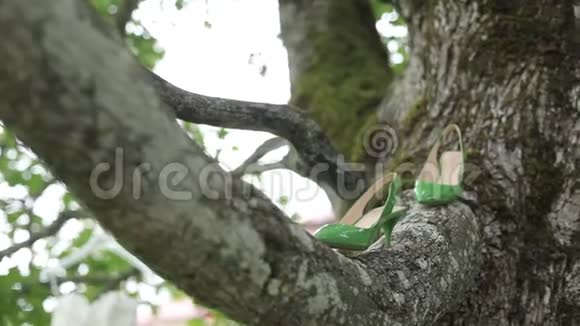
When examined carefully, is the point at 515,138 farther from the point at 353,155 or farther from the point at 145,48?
the point at 145,48

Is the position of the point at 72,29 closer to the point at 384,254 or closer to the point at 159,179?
the point at 159,179

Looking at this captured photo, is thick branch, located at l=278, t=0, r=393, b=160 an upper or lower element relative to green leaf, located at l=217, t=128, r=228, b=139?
upper

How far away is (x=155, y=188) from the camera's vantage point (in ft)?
1.94

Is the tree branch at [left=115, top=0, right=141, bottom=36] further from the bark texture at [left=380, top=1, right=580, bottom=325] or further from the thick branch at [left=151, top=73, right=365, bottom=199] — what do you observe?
the bark texture at [left=380, top=1, right=580, bottom=325]

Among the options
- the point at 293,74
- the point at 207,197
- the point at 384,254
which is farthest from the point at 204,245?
the point at 293,74

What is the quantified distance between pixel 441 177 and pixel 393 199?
0.59 ft

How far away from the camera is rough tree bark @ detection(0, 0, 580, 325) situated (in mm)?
530

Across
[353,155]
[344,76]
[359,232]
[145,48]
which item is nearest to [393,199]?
[359,232]

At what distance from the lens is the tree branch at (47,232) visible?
1.59 m

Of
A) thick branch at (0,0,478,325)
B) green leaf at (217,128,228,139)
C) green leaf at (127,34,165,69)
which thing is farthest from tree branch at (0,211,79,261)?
thick branch at (0,0,478,325)

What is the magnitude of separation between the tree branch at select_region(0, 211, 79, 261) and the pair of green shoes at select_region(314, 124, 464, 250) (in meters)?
0.75

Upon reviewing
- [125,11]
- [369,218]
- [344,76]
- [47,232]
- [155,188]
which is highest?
[125,11]

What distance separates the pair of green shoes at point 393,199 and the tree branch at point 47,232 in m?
0.75

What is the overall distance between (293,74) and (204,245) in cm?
147
